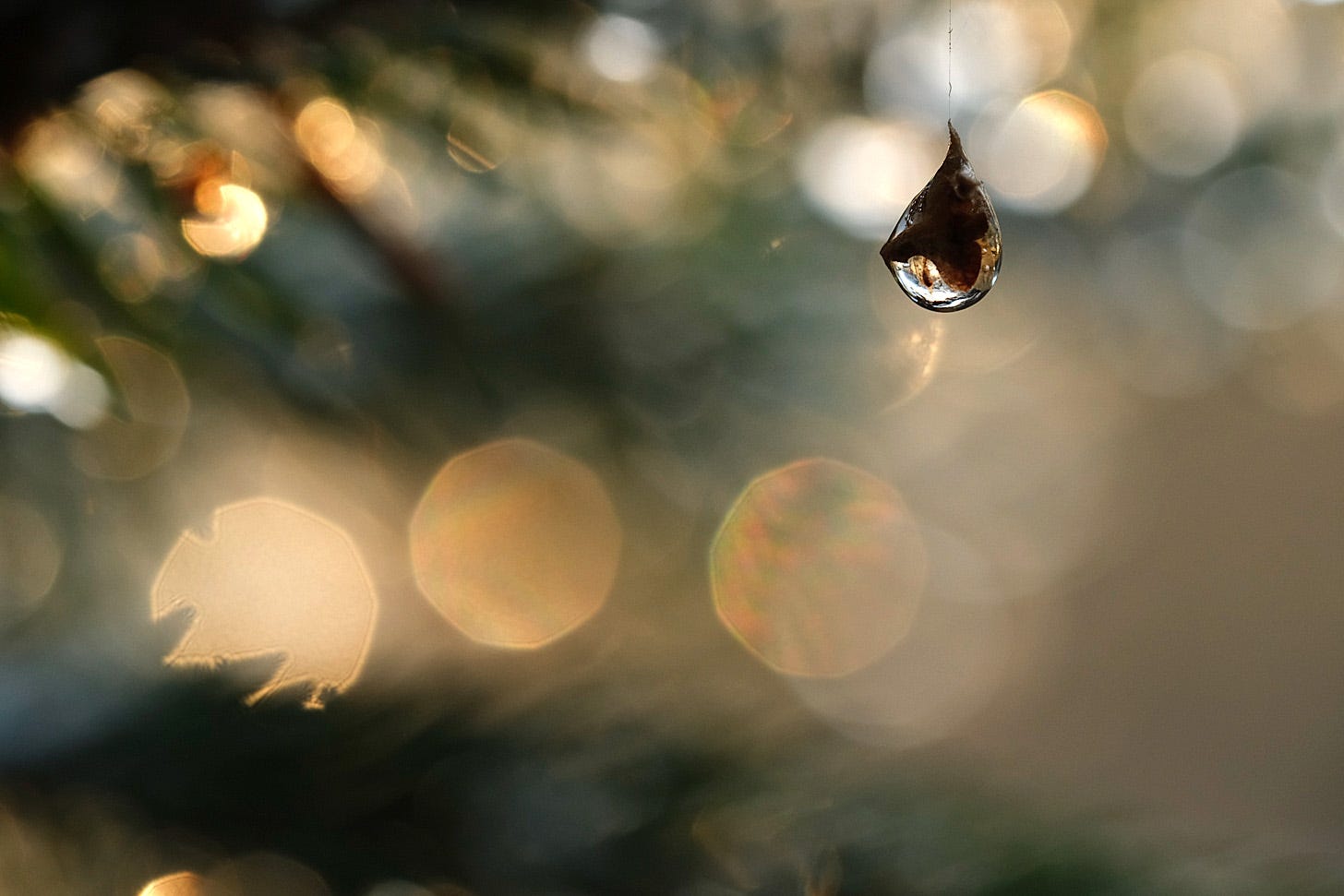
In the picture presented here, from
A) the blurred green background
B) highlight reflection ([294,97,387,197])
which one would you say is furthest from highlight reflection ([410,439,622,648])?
highlight reflection ([294,97,387,197])

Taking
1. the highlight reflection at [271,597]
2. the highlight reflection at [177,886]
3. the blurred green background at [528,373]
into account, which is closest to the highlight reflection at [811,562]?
the blurred green background at [528,373]

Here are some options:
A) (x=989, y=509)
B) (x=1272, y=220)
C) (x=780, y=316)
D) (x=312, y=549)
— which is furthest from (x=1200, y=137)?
(x=989, y=509)

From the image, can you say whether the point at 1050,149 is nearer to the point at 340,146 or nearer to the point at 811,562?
the point at 340,146

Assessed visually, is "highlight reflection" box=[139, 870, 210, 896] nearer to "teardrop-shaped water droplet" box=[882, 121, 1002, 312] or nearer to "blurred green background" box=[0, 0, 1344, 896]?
"blurred green background" box=[0, 0, 1344, 896]

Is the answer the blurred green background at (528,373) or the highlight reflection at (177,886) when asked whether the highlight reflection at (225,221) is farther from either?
the highlight reflection at (177,886)

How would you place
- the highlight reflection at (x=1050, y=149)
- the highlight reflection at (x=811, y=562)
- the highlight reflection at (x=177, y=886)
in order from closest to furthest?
the highlight reflection at (x=177, y=886)
the highlight reflection at (x=1050, y=149)
the highlight reflection at (x=811, y=562)

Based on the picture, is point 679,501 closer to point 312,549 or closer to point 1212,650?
point 312,549

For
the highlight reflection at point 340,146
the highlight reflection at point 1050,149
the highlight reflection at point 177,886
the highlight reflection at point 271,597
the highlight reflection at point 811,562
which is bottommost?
the highlight reflection at point 177,886

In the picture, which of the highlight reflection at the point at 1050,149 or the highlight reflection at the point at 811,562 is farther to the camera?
the highlight reflection at the point at 811,562
